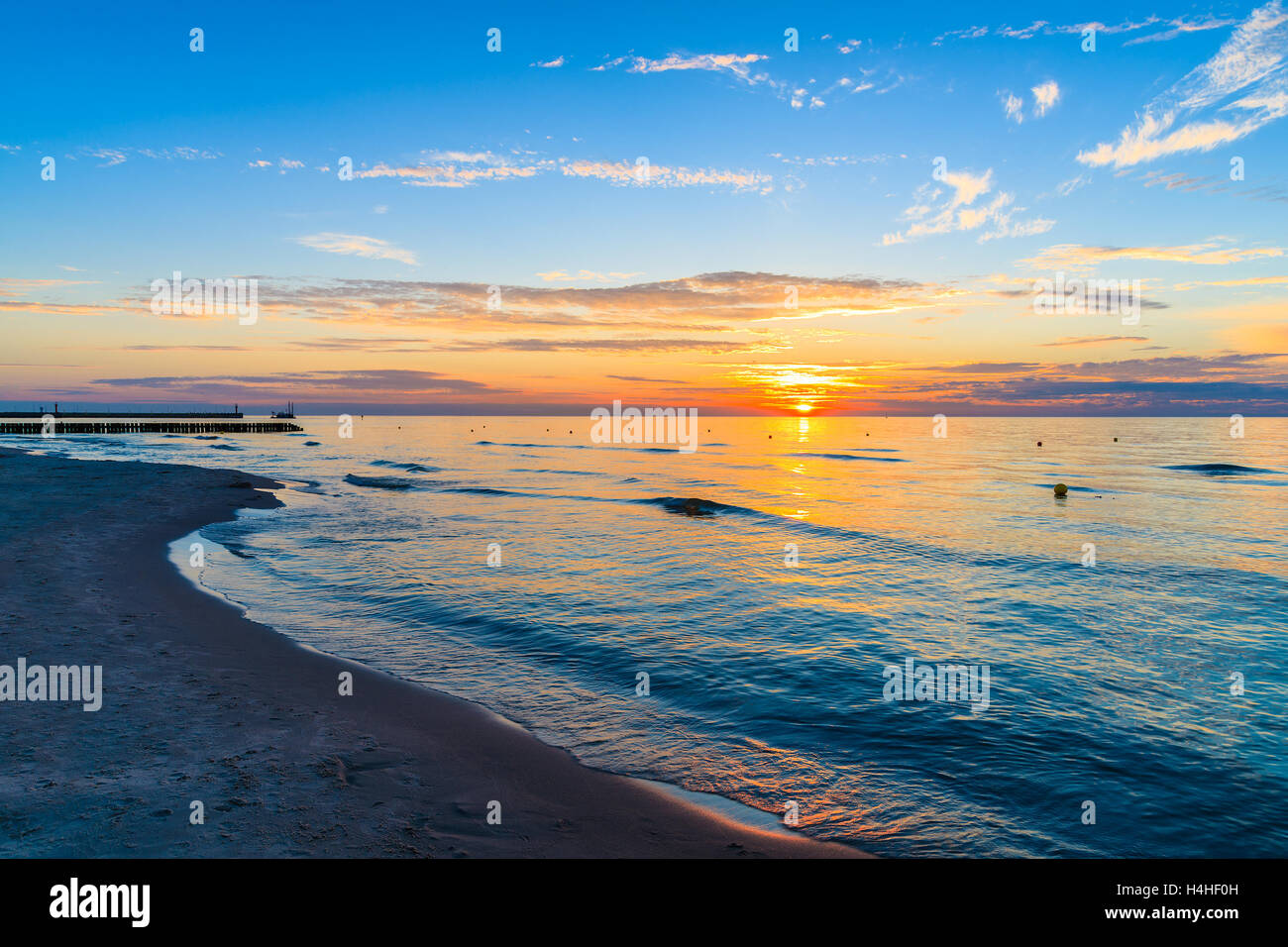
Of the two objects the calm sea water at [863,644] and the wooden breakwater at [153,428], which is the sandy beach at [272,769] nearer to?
the calm sea water at [863,644]

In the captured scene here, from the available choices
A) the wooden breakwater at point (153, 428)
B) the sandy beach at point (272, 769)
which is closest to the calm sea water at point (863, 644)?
the sandy beach at point (272, 769)

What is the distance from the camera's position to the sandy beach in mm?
6863

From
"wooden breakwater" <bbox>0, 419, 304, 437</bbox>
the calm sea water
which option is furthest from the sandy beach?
"wooden breakwater" <bbox>0, 419, 304, 437</bbox>

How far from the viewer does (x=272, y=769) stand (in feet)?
27.6

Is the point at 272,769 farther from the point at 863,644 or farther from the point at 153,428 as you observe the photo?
the point at 153,428

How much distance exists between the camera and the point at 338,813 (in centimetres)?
739

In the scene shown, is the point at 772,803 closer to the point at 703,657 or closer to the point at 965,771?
the point at 965,771

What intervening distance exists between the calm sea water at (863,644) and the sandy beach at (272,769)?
1059 millimetres

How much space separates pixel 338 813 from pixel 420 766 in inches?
64.3

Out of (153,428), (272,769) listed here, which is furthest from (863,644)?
(153,428)

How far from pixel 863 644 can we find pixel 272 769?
1316 cm

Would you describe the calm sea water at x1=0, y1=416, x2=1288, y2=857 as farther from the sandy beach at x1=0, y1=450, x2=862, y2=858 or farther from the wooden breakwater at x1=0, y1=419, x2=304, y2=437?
the wooden breakwater at x1=0, y1=419, x2=304, y2=437

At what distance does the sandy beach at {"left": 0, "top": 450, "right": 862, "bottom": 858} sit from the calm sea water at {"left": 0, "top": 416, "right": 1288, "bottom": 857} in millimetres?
1059

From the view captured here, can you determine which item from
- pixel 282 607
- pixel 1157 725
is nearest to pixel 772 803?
pixel 1157 725
